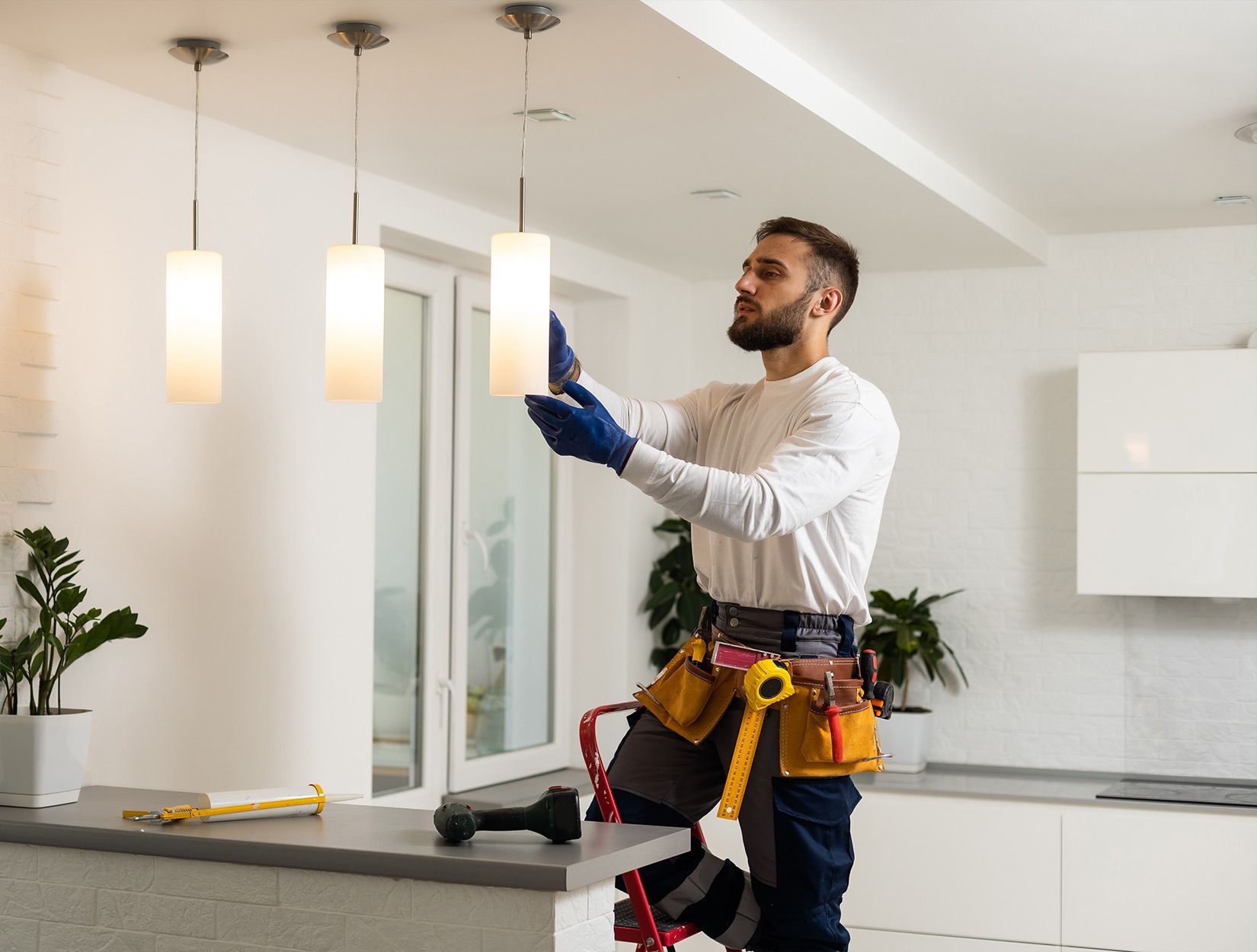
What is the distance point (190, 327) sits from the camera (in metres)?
2.82

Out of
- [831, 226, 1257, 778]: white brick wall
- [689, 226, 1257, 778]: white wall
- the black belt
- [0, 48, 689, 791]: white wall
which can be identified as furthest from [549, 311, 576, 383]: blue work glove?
[831, 226, 1257, 778]: white brick wall

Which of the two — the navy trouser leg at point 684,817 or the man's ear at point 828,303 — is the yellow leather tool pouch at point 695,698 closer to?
the navy trouser leg at point 684,817

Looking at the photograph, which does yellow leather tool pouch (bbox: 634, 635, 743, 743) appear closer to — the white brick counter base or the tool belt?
the tool belt

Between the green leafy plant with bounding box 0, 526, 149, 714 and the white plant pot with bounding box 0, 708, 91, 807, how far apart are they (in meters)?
0.08

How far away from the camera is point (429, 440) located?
4.54 metres

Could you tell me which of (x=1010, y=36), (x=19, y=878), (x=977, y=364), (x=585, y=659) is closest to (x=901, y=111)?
(x=1010, y=36)

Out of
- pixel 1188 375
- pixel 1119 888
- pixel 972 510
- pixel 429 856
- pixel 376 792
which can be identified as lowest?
pixel 1119 888

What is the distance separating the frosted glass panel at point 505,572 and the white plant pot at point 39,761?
6.87 feet

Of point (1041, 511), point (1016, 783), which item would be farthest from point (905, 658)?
point (1041, 511)

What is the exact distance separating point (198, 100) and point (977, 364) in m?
3.16

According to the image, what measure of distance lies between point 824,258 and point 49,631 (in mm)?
1703

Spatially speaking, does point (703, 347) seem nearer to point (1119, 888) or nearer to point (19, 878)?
point (1119, 888)

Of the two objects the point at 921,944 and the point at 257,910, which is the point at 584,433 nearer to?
the point at 257,910

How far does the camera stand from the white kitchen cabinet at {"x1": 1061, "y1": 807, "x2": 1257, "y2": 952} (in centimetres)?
427
